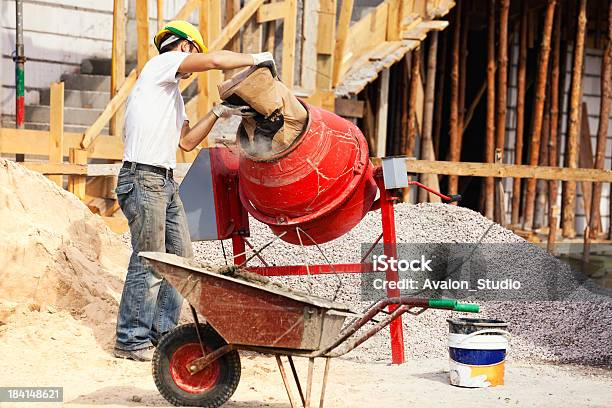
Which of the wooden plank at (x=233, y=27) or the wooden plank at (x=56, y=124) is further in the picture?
the wooden plank at (x=233, y=27)

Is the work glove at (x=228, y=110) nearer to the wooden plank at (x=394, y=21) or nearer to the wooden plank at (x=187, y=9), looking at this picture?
the wooden plank at (x=187, y=9)

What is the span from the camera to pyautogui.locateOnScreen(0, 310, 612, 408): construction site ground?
4.92 meters

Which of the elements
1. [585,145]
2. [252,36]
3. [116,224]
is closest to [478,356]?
[116,224]

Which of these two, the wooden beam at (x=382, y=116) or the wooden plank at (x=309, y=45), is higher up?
the wooden plank at (x=309, y=45)

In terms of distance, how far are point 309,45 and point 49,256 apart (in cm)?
429

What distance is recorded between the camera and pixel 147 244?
5348 mm

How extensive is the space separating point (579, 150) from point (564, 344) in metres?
6.25

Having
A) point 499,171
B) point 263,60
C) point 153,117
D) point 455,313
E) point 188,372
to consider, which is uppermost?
point 263,60

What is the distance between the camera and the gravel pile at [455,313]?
261 inches

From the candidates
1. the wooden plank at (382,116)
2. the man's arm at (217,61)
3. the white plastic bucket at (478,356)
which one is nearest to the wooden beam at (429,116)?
the wooden plank at (382,116)

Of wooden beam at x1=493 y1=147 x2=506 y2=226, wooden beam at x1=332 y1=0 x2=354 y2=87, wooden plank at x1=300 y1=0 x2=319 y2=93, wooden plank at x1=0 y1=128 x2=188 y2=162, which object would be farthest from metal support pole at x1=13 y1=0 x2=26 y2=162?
wooden beam at x1=493 y1=147 x2=506 y2=226

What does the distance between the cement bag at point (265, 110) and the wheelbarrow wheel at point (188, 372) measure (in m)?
1.27

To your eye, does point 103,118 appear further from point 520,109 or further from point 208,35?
point 520,109

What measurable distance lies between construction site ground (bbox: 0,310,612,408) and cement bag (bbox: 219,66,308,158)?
127 cm
